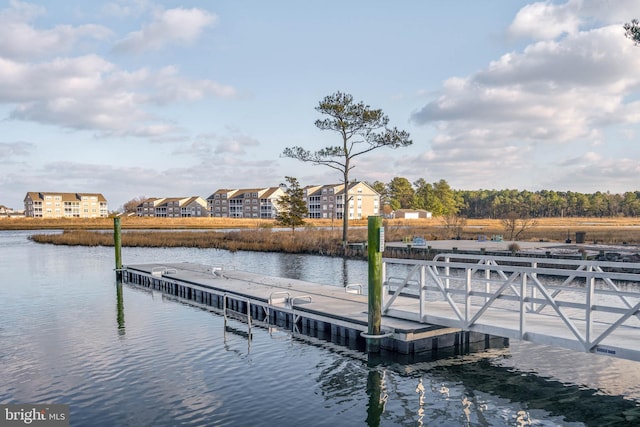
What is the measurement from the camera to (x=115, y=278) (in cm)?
3175

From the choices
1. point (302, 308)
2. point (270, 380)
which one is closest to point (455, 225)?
point (302, 308)

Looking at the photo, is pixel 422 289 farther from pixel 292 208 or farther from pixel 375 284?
pixel 292 208

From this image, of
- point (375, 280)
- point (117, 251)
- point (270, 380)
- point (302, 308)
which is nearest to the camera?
point (270, 380)

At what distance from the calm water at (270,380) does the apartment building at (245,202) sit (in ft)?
434

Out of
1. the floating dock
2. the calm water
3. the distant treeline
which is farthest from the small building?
the calm water

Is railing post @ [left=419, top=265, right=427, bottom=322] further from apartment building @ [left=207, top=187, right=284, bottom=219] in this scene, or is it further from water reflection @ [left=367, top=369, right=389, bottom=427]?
apartment building @ [left=207, top=187, right=284, bottom=219]

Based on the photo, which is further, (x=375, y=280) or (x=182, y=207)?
(x=182, y=207)

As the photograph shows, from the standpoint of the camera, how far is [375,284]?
14.6 meters

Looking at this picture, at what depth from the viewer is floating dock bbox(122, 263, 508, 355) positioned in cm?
1477

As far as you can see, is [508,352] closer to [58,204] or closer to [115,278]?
[115,278]

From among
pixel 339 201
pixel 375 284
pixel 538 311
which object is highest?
pixel 339 201

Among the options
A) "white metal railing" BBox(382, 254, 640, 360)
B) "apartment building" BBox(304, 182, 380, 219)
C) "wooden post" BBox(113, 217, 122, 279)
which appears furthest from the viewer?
"apartment building" BBox(304, 182, 380, 219)

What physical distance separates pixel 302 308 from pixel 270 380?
204 inches

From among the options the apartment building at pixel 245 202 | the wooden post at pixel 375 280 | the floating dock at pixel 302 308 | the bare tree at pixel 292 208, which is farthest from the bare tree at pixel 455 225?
the apartment building at pixel 245 202
